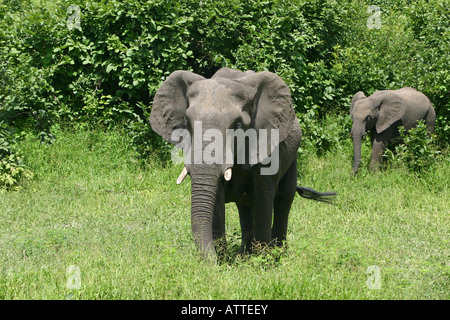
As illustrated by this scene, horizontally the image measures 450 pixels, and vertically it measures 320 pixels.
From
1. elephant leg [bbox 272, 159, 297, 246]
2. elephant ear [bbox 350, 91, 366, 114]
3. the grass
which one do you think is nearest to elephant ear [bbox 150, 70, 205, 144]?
the grass

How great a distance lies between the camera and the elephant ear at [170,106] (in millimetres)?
6148

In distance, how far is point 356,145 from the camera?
11680mm

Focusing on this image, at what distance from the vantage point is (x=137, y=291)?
485cm

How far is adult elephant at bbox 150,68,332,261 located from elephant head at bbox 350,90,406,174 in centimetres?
546

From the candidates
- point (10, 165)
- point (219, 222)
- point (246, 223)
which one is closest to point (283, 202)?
point (246, 223)

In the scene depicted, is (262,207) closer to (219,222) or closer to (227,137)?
(219,222)

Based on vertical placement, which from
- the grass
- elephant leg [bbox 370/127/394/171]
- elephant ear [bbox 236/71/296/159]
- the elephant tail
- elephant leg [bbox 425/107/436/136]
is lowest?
the grass

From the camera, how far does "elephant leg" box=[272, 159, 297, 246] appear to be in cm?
705

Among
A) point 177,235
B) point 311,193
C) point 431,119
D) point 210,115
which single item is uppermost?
point 210,115

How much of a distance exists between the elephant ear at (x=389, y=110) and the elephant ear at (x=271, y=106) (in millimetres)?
6497

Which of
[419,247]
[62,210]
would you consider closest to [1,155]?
[62,210]

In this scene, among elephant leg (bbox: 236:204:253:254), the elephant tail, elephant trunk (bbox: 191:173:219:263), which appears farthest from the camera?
the elephant tail

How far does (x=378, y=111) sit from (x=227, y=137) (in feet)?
24.7

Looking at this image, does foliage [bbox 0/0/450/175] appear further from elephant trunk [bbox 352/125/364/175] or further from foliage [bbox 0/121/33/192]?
foliage [bbox 0/121/33/192]
